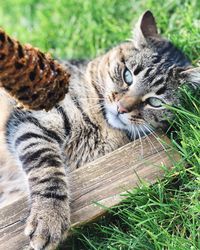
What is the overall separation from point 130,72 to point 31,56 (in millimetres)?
1077

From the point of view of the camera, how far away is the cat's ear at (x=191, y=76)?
338 centimetres

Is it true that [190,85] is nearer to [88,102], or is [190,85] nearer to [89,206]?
[88,102]

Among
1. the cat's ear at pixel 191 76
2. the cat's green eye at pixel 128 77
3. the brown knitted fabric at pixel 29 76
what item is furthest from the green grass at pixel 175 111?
the brown knitted fabric at pixel 29 76

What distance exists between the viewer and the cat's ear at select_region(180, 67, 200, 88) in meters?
3.38

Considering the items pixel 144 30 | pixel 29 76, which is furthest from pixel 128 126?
pixel 29 76

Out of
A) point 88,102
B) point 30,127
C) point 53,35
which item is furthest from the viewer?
point 53,35

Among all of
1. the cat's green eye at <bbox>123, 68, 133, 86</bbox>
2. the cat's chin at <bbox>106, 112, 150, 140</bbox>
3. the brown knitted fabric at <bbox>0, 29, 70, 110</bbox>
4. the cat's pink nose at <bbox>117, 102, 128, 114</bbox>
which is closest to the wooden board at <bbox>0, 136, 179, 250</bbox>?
the cat's chin at <bbox>106, 112, 150, 140</bbox>

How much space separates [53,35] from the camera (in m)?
4.87

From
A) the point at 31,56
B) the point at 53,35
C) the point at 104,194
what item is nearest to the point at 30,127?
the point at 104,194

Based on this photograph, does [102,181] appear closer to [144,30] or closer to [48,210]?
[48,210]

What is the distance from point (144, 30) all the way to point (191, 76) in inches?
18.5

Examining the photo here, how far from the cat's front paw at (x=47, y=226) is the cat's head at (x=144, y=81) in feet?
2.37

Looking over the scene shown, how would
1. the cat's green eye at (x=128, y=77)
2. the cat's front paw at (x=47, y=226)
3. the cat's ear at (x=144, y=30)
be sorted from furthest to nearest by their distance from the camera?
the cat's ear at (x=144, y=30)
the cat's green eye at (x=128, y=77)
the cat's front paw at (x=47, y=226)

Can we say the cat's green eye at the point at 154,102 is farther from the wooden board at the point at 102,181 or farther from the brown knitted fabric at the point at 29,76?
the brown knitted fabric at the point at 29,76
